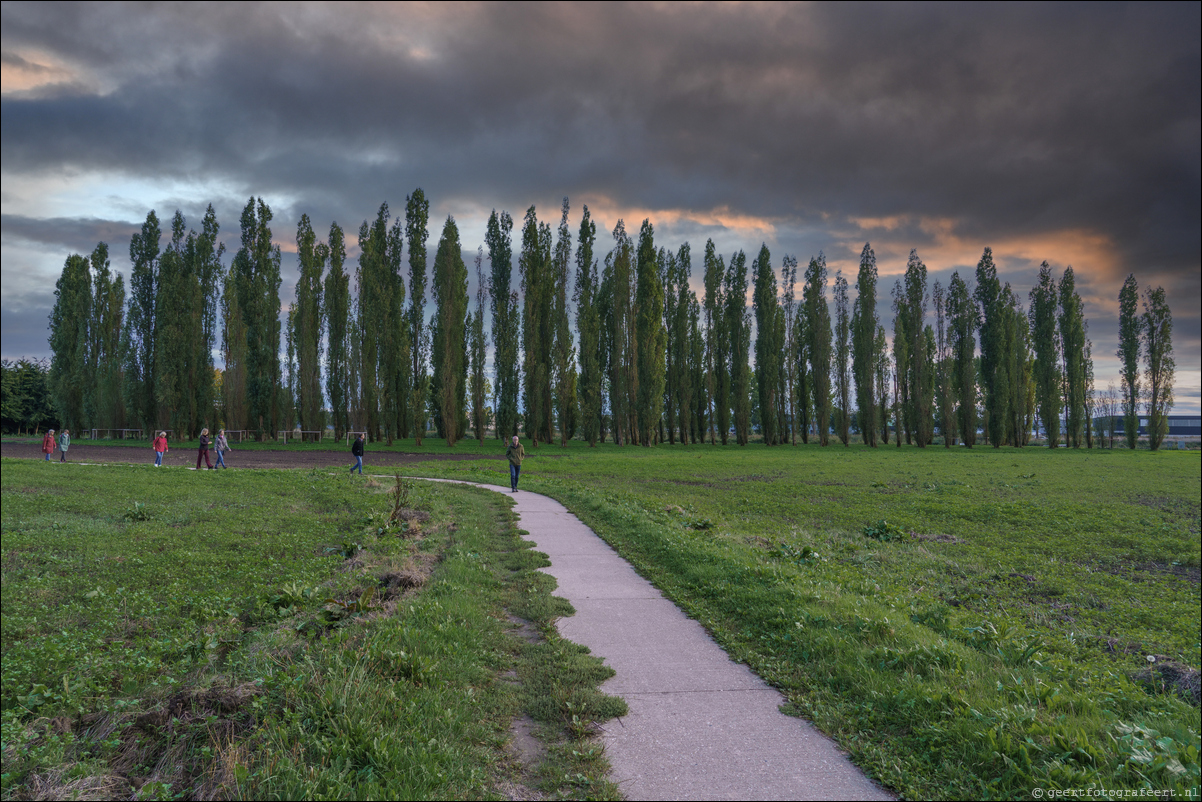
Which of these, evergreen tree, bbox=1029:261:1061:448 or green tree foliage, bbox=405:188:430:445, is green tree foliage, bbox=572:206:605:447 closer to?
green tree foliage, bbox=405:188:430:445

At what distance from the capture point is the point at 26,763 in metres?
4.23

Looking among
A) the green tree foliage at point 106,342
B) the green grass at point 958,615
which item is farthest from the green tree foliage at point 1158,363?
the green tree foliage at point 106,342

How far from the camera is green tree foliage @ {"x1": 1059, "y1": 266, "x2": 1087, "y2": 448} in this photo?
5753 centimetres

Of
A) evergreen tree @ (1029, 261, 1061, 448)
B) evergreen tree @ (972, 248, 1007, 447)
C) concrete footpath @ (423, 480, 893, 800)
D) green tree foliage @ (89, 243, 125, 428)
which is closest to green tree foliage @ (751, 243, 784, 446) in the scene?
evergreen tree @ (972, 248, 1007, 447)

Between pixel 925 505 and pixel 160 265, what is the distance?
6148 cm

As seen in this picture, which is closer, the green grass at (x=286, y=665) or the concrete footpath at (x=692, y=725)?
the concrete footpath at (x=692, y=725)

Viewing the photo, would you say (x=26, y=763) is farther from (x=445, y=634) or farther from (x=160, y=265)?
(x=160, y=265)

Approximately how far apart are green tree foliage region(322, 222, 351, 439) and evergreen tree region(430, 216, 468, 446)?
8757 mm

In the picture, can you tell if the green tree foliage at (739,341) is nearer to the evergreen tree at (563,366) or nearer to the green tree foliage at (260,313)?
the evergreen tree at (563,366)

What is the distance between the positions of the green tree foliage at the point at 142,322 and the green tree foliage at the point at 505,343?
30768mm

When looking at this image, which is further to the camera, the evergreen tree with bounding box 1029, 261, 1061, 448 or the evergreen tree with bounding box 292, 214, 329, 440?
the evergreen tree with bounding box 1029, 261, 1061, 448

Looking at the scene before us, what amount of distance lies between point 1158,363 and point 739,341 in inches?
1612

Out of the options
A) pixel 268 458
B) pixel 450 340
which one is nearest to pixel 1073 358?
pixel 450 340

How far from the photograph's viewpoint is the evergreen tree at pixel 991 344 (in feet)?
178
